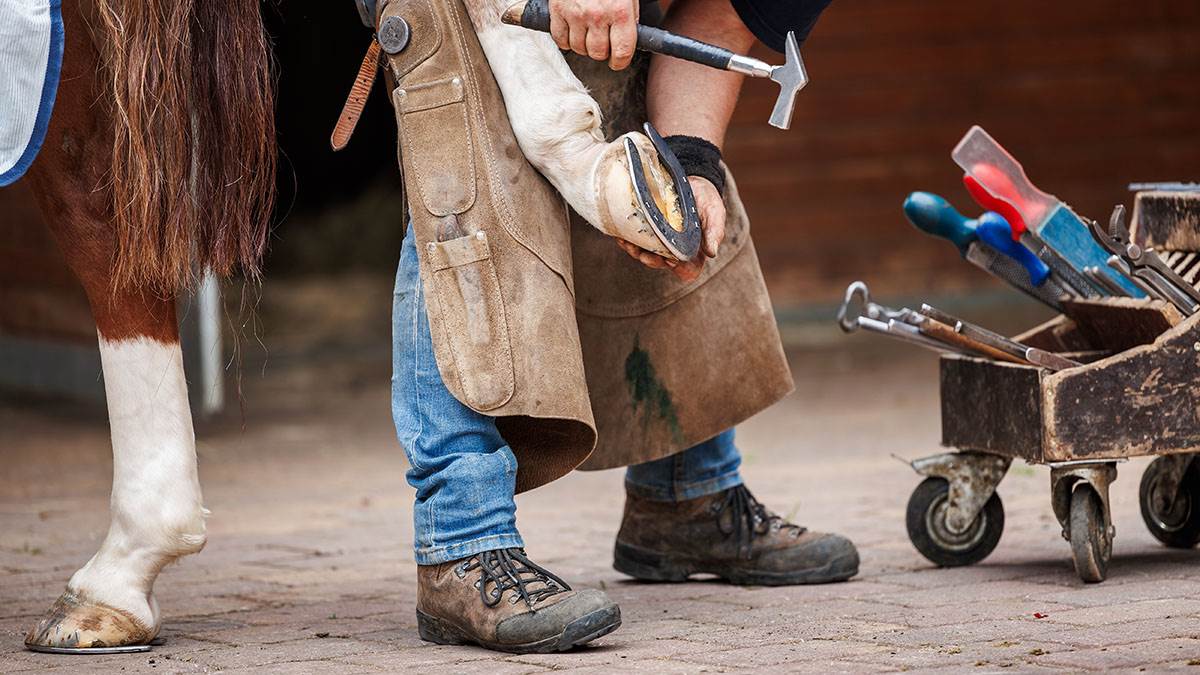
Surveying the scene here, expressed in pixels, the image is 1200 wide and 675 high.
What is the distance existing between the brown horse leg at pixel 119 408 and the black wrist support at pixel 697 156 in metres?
0.89

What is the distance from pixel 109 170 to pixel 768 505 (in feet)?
6.75

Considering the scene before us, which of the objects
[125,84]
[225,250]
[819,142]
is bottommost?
[225,250]

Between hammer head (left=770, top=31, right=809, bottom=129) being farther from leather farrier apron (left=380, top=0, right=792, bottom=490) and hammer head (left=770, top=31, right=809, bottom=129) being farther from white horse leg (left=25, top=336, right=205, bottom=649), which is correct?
white horse leg (left=25, top=336, right=205, bottom=649)

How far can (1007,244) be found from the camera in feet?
10.2

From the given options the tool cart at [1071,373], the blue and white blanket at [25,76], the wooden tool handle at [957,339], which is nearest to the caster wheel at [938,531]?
the tool cart at [1071,373]

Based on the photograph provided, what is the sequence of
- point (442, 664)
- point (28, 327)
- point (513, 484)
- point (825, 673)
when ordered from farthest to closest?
1. point (28, 327)
2. point (513, 484)
3. point (442, 664)
4. point (825, 673)

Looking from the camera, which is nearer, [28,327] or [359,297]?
[28,327]

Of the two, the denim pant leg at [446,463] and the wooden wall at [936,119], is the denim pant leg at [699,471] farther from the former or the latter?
the wooden wall at [936,119]

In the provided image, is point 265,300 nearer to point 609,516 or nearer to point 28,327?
point 28,327

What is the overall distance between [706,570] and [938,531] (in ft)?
1.53

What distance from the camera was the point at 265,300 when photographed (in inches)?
386

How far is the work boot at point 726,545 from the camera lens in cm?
308

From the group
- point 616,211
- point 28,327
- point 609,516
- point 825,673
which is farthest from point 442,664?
point 28,327

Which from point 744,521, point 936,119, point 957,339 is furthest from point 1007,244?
point 936,119
